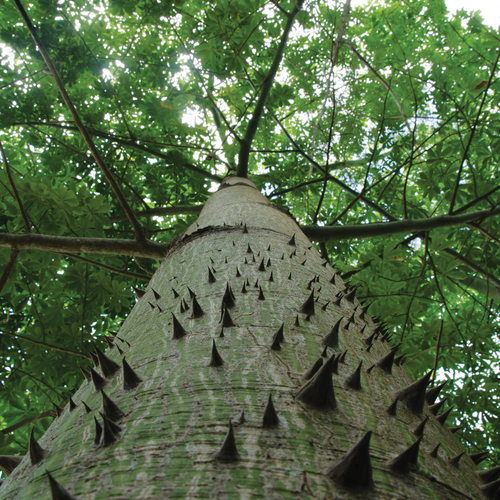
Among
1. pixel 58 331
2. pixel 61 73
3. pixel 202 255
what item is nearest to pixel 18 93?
pixel 61 73

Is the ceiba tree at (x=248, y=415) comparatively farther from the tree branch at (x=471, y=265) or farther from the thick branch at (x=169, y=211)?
the thick branch at (x=169, y=211)

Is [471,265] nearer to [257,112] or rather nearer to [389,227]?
[389,227]

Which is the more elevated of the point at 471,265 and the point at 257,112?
the point at 257,112

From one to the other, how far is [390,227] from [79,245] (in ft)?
8.20

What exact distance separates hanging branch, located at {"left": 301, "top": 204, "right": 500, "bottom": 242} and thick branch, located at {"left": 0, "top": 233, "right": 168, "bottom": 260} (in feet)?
4.20

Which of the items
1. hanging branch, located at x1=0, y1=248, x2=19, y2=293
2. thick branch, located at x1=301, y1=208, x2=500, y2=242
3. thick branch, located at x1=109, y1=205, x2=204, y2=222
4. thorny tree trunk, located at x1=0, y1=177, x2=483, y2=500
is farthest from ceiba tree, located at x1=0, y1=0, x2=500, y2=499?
thick branch, located at x1=109, y1=205, x2=204, y2=222

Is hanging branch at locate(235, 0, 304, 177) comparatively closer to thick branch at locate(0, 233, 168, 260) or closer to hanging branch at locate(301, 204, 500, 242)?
hanging branch at locate(301, 204, 500, 242)

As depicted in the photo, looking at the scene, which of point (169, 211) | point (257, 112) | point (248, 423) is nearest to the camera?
point (248, 423)

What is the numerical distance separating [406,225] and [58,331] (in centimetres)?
340

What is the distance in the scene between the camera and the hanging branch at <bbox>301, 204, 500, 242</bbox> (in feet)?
9.78

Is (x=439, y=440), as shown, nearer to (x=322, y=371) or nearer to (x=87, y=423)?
(x=322, y=371)

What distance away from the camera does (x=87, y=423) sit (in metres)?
0.83

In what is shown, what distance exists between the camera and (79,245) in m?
2.43

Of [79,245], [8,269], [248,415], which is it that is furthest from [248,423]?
[8,269]
